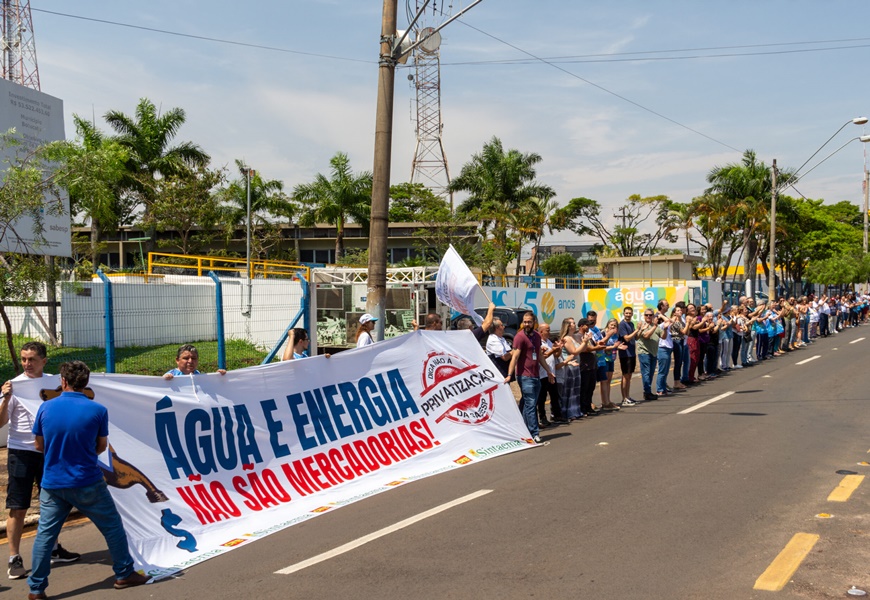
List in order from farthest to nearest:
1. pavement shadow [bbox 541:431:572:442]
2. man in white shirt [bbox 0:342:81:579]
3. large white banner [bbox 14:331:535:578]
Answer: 1. pavement shadow [bbox 541:431:572:442]
2. large white banner [bbox 14:331:535:578]
3. man in white shirt [bbox 0:342:81:579]

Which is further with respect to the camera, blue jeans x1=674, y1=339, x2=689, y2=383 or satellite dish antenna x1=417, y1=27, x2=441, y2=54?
blue jeans x1=674, y1=339, x2=689, y2=383

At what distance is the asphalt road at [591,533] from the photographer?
17.7ft

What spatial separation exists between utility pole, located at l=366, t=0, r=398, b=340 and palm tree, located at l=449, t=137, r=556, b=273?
33351 mm

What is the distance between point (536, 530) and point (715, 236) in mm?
47576

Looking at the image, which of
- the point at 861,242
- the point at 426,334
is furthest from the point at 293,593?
the point at 861,242

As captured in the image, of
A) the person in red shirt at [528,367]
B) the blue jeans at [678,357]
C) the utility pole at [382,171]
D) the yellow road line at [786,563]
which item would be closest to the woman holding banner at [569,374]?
the person in red shirt at [528,367]

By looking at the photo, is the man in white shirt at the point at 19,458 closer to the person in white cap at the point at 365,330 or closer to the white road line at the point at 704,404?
the person in white cap at the point at 365,330

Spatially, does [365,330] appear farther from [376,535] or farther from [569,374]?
[376,535]

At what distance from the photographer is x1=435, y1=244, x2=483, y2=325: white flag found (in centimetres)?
1105

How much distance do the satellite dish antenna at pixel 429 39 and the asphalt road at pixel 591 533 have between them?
21.4 ft

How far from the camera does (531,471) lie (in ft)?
29.5

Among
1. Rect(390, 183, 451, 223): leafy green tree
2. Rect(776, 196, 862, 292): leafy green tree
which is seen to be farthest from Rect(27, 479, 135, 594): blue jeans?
Rect(776, 196, 862, 292): leafy green tree

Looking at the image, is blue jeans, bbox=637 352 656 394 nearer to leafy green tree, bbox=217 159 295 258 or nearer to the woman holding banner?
the woman holding banner

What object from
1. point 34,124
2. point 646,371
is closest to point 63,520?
point 646,371
